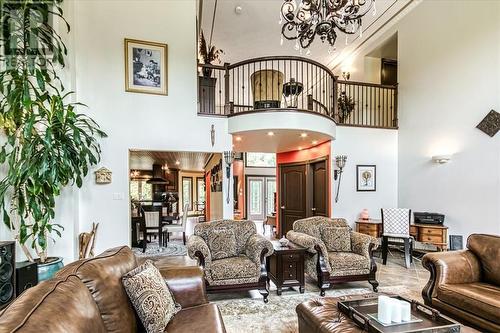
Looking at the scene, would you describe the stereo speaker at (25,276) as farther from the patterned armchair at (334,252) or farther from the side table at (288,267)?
the patterned armchair at (334,252)

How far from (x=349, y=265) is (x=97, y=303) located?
3.18 metres

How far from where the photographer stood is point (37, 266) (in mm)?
3223

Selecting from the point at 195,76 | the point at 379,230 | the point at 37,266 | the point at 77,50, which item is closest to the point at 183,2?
the point at 195,76

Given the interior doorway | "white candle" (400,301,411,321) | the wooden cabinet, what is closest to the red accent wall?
Result: the wooden cabinet

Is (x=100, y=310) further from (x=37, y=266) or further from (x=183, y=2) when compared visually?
(x=183, y=2)

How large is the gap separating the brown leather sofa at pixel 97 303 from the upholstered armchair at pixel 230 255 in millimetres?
985

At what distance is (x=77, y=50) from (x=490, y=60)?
22.4 ft

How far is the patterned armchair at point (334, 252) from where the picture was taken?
380 centimetres

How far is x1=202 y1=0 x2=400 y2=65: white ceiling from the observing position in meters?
6.54

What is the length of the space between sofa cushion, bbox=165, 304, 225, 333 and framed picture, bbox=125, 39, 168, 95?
4077 mm

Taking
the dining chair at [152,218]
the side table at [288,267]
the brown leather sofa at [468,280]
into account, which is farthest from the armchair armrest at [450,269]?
the dining chair at [152,218]

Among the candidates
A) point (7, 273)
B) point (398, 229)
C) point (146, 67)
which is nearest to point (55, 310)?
point (7, 273)

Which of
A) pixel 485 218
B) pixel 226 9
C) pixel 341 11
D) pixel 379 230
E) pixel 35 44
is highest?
pixel 226 9

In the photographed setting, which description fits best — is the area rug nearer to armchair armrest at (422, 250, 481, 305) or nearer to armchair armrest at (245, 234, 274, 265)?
armchair armrest at (245, 234, 274, 265)
